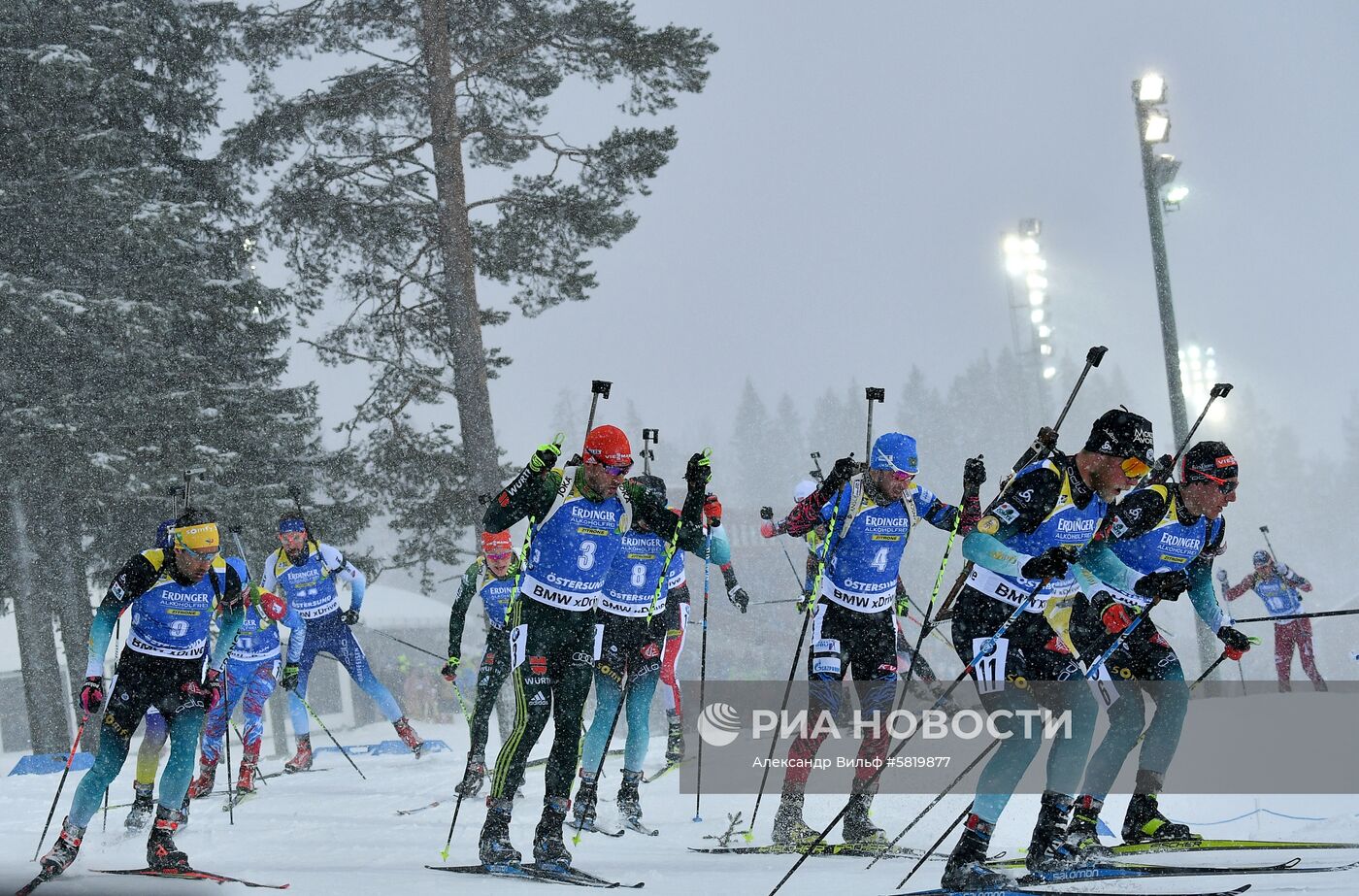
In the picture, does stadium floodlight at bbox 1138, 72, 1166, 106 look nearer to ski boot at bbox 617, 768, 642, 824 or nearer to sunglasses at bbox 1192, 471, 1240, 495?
sunglasses at bbox 1192, 471, 1240, 495

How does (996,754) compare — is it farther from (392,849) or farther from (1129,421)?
(392,849)

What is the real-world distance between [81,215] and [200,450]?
4252mm

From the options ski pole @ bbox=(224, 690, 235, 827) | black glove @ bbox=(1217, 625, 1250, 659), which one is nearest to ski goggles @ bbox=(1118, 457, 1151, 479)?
black glove @ bbox=(1217, 625, 1250, 659)

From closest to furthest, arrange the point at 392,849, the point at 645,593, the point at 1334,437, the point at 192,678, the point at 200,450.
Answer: the point at 192,678, the point at 392,849, the point at 645,593, the point at 200,450, the point at 1334,437

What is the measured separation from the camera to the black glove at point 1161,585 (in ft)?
19.5

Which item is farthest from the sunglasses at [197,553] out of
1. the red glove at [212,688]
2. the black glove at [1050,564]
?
the black glove at [1050,564]

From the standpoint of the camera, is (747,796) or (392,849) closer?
(392,849)

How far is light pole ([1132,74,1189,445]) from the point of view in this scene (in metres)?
12.8

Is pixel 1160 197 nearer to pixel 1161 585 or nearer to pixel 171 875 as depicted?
pixel 1161 585

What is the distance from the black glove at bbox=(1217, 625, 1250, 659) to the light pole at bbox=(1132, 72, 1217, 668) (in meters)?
7.00

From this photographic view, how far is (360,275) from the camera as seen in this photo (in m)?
17.8

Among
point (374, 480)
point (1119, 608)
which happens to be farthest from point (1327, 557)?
point (1119, 608)

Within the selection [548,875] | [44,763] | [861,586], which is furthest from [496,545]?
[44,763]

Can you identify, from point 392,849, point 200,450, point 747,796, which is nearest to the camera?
point 392,849
